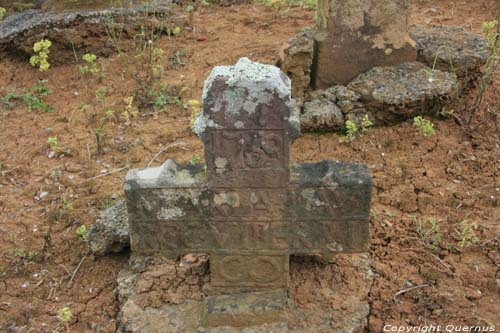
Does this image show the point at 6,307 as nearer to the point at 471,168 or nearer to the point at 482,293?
the point at 482,293

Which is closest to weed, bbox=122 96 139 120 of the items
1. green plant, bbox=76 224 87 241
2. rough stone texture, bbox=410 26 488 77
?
green plant, bbox=76 224 87 241

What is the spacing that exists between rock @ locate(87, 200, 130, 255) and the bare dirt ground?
118mm

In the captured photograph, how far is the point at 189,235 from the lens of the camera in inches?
127

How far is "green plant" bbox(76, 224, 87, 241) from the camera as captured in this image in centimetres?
394

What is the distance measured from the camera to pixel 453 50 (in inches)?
213

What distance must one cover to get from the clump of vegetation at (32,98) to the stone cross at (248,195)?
9.17 ft

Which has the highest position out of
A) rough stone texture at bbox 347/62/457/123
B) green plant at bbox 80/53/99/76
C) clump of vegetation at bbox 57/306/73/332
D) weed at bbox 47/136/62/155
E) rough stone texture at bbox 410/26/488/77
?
rough stone texture at bbox 410/26/488/77

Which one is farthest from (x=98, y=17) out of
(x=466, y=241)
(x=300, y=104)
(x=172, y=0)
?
(x=466, y=241)

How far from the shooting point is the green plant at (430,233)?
386 centimetres

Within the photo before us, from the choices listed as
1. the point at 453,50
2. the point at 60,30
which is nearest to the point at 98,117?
the point at 60,30

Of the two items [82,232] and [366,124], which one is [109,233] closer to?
[82,232]

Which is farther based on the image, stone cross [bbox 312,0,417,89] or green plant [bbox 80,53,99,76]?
green plant [bbox 80,53,99,76]

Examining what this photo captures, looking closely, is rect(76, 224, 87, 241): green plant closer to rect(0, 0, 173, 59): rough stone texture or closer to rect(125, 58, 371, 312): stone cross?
rect(125, 58, 371, 312): stone cross

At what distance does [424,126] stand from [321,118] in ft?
2.62
